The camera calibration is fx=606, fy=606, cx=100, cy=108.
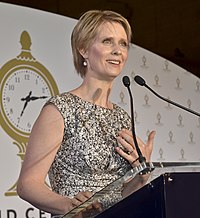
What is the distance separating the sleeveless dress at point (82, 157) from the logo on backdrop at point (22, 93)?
1081 mm

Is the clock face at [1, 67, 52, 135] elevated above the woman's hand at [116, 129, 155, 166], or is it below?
above

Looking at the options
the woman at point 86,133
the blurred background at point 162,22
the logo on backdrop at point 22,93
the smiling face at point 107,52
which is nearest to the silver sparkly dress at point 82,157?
the woman at point 86,133

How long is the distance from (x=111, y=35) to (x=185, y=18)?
11.0 ft

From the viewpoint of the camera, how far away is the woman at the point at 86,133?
1.52 metres

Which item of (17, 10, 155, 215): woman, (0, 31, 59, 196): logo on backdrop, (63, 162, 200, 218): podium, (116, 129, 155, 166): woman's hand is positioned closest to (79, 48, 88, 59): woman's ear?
(17, 10, 155, 215): woman

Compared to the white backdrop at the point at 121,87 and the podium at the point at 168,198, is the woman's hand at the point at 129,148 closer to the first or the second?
the podium at the point at 168,198

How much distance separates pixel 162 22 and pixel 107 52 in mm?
3299

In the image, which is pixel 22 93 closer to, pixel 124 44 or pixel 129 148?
pixel 124 44

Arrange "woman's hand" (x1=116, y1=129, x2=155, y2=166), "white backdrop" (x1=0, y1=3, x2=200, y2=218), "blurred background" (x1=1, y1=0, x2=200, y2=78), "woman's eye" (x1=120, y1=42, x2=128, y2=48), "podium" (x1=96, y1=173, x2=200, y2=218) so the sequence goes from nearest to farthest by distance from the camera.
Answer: "podium" (x1=96, y1=173, x2=200, y2=218)
"woman's hand" (x1=116, y1=129, x2=155, y2=166)
"woman's eye" (x1=120, y1=42, x2=128, y2=48)
"white backdrop" (x1=0, y1=3, x2=200, y2=218)
"blurred background" (x1=1, y1=0, x2=200, y2=78)

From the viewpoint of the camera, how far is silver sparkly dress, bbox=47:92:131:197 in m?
1.56

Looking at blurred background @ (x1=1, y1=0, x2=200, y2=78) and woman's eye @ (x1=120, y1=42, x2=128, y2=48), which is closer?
woman's eye @ (x1=120, y1=42, x2=128, y2=48)

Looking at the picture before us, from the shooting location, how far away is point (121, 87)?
3188 millimetres

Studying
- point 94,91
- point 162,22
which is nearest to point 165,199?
point 94,91

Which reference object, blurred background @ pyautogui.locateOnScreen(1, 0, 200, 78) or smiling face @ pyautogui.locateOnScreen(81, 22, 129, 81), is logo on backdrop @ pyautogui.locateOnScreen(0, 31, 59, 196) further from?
blurred background @ pyautogui.locateOnScreen(1, 0, 200, 78)
